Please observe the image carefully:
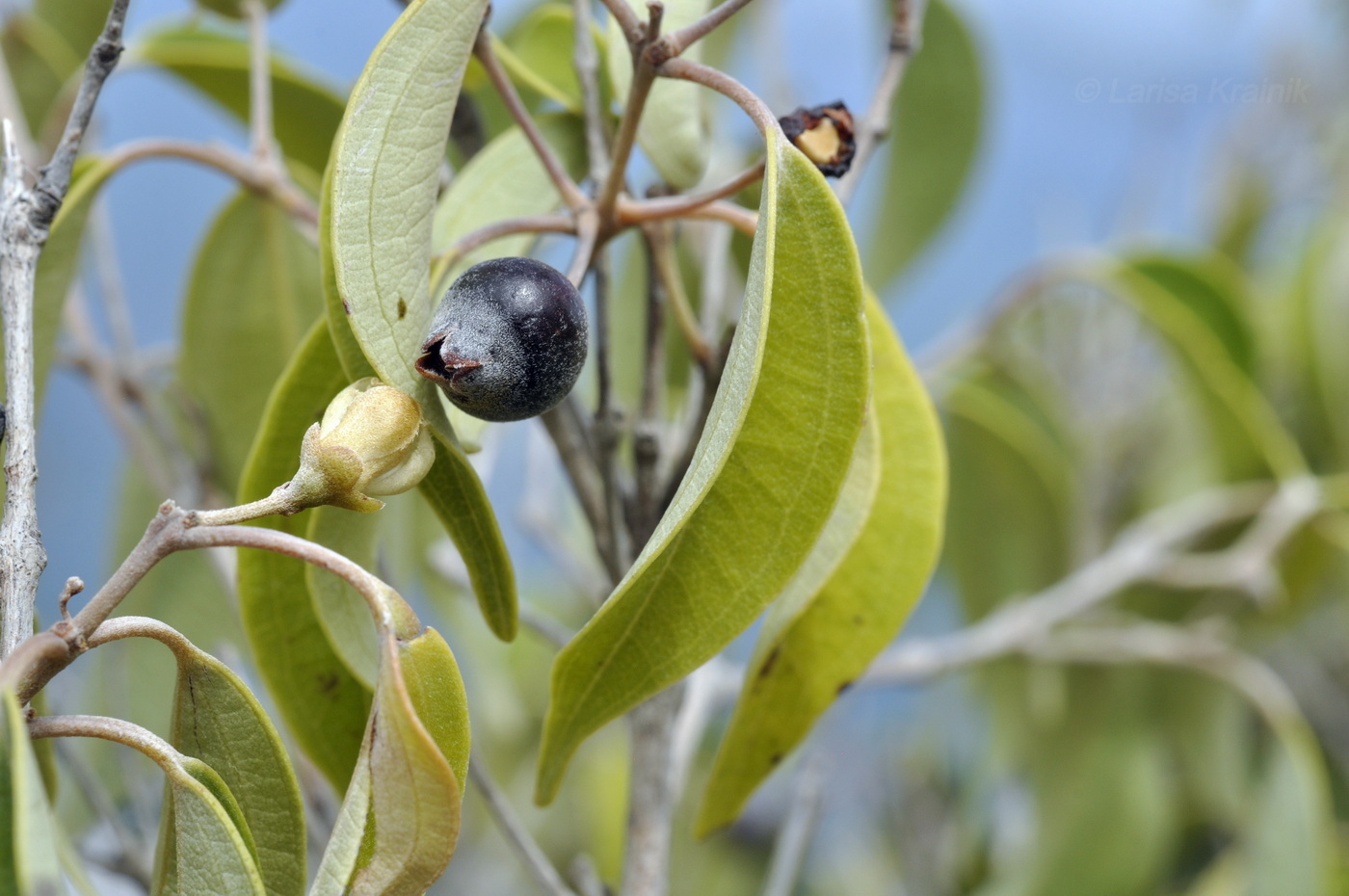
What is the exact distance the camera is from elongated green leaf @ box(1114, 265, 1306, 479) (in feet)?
2.93

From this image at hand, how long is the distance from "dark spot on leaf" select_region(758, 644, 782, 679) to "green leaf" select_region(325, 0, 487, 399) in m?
0.18

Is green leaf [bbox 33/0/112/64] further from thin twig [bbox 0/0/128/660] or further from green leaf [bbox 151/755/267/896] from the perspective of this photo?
green leaf [bbox 151/755/267/896]

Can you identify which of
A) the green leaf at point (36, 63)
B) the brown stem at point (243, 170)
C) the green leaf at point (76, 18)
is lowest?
the brown stem at point (243, 170)

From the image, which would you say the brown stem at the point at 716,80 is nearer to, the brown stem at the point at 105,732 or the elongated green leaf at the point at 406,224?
the elongated green leaf at the point at 406,224

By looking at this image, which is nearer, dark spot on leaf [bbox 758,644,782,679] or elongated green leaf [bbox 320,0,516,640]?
elongated green leaf [bbox 320,0,516,640]

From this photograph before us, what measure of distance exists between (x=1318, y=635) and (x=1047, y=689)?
79cm

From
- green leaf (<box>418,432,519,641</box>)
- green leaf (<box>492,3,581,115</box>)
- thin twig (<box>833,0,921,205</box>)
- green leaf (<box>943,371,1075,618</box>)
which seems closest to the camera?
green leaf (<box>418,432,519,641</box>)

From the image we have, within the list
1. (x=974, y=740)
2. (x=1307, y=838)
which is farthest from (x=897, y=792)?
(x=1307, y=838)

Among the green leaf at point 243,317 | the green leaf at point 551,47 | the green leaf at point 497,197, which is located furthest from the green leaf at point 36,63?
the green leaf at point 497,197

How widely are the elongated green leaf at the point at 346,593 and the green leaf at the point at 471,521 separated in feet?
0.15

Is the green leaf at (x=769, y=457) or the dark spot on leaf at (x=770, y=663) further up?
the green leaf at (x=769, y=457)

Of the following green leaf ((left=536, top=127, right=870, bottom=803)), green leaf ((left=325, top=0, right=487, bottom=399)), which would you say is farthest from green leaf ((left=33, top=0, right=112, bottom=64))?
green leaf ((left=536, top=127, right=870, bottom=803))

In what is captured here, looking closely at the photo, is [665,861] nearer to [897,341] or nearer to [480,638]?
[897,341]

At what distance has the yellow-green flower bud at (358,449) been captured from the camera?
279mm
